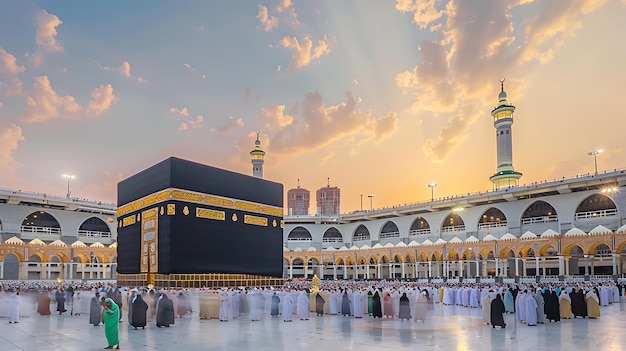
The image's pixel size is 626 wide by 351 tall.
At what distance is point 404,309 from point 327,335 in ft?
11.7

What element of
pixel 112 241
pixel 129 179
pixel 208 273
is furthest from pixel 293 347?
pixel 112 241

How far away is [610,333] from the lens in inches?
361

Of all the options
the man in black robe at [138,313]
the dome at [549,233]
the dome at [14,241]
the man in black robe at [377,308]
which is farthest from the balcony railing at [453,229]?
the man in black robe at [138,313]

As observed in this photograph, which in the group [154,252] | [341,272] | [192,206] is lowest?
[341,272]

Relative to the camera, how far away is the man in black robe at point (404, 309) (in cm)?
1211

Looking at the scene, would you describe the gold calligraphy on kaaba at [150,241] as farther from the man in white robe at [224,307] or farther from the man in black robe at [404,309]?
the man in black robe at [404,309]

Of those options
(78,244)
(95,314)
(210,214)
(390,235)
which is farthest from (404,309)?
(390,235)

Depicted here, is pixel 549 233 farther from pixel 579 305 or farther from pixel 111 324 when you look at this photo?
pixel 111 324

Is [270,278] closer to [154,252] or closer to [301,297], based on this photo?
[154,252]

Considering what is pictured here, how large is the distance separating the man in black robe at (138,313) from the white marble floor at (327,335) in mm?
279

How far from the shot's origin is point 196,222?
20.3 metres

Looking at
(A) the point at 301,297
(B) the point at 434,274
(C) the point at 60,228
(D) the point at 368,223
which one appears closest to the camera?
(A) the point at 301,297

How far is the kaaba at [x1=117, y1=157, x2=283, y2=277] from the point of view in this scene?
1950 cm

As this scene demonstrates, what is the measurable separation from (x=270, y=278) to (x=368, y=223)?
21239mm
